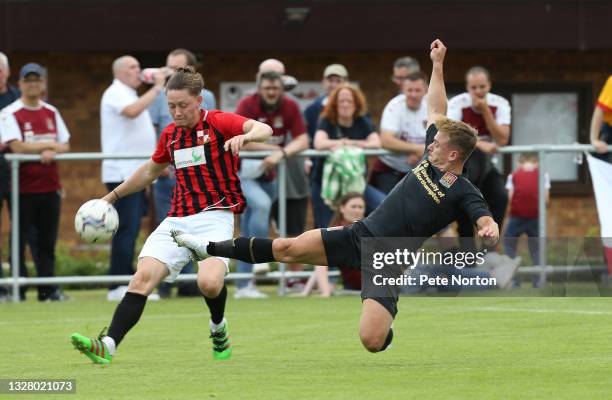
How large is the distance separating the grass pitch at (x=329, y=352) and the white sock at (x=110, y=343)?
116 millimetres

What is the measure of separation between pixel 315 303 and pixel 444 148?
4404 mm

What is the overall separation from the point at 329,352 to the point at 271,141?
16.2 feet

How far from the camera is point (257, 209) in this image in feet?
44.1

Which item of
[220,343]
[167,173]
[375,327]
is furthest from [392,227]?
[167,173]

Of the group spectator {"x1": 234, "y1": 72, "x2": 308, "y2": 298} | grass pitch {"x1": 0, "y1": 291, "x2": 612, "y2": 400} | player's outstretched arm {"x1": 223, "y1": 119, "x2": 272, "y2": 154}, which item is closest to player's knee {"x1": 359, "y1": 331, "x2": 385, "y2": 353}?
grass pitch {"x1": 0, "y1": 291, "x2": 612, "y2": 400}

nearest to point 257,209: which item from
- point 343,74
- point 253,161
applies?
point 253,161

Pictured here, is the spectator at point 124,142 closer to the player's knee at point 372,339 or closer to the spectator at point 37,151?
the spectator at point 37,151

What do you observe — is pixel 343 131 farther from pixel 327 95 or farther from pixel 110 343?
pixel 110 343

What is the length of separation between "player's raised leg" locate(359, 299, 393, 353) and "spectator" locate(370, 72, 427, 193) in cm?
499

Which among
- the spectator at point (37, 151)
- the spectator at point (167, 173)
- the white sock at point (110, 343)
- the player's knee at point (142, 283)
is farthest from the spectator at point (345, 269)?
the white sock at point (110, 343)

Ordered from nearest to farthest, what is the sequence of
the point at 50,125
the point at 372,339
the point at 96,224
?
the point at 372,339 < the point at 96,224 < the point at 50,125

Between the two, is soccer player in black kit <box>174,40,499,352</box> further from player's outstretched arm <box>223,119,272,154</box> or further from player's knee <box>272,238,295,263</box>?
player's outstretched arm <box>223,119,272,154</box>

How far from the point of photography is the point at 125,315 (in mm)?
8578

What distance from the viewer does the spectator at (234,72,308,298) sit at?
13.4 m
